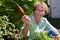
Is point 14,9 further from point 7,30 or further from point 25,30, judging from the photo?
point 25,30

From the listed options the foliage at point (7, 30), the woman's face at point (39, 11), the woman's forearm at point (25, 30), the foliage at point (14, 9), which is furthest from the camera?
the foliage at point (14, 9)

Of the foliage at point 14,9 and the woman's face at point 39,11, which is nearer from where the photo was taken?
the woman's face at point 39,11

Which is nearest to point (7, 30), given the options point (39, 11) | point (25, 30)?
point (25, 30)

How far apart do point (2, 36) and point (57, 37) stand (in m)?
0.64

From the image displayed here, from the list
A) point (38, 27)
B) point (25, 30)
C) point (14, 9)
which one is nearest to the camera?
point (25, 30)

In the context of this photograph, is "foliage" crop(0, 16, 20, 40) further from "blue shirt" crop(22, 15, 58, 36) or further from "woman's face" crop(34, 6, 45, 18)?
"woman's face" crop(34, 6, 45, 18)

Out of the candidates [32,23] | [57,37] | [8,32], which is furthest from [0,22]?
[57,37]

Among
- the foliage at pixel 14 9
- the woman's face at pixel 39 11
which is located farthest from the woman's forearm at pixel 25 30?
the foliage at pixel 14 9

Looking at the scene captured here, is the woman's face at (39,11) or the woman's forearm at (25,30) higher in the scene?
the woman's face at (39,11)

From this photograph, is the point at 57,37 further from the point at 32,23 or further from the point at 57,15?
the point at 57,15

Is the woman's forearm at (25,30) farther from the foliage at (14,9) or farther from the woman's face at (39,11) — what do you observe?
the foliage at (14,9)

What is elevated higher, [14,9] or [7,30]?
[14,9]

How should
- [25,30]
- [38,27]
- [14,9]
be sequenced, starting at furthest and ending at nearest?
[14,9] < [38,27] < [25,30]

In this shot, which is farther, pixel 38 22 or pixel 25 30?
pixel 38 22
